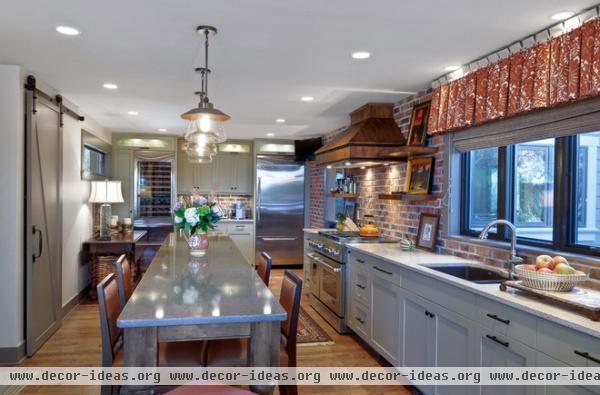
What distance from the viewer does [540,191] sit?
2836 millimetres

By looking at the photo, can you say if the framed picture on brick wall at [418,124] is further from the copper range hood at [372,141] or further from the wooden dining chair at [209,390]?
the wooden dining chair at [209,390]

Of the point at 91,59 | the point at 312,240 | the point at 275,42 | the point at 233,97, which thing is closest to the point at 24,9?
the point at 91,59

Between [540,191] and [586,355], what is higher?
[540,191]

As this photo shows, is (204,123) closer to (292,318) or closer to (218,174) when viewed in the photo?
(292,318)

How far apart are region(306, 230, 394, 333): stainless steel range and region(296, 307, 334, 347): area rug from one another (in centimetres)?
18

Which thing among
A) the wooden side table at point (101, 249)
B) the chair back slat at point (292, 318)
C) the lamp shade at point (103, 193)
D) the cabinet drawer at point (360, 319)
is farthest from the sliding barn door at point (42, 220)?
the cabinet drawer at point (360, 319)

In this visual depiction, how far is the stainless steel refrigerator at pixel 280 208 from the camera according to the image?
782cm

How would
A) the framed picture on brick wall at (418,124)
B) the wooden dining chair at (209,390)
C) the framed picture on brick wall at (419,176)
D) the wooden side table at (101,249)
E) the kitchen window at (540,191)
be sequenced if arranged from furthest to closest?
the wooden side table at (101,249)
the framed picture on brick wall at (418,124)
the framed picture on brick wall at (419,176)
the kitchen window at (540,191)
the wooden dining chair at (209,390)

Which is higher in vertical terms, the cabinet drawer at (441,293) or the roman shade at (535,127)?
the roman shade at (535,127)

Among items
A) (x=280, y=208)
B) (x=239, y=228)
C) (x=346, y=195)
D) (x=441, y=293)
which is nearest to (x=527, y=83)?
(x=441, y=293)

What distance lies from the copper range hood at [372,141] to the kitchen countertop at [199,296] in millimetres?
1774

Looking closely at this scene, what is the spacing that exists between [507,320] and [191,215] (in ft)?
7.47

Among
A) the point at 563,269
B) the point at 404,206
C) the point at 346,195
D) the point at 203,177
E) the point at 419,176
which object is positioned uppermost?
the point at 203,177

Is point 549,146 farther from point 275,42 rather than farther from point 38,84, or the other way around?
point 38,84
